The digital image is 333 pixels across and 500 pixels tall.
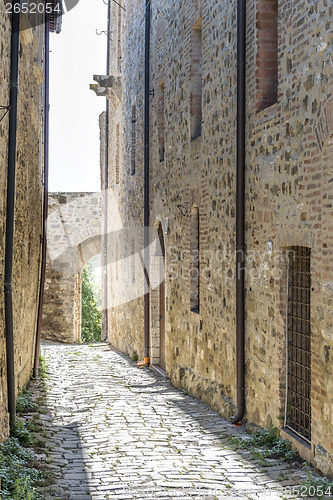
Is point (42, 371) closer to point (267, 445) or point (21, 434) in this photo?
point (21, 434)

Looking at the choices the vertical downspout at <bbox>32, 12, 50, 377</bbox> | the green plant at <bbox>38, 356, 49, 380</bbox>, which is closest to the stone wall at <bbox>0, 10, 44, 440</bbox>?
the vertical downspout at <bbox>32, 12, 50, 377</bbox>

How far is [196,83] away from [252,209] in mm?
3186

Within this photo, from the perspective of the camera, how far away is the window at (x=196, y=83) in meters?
8.71

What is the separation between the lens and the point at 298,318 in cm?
545

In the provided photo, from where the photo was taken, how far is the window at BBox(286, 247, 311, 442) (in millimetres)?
5293

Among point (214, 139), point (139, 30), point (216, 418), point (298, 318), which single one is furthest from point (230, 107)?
point (139, 30)

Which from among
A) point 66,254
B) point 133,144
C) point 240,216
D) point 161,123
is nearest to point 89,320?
point 66,254

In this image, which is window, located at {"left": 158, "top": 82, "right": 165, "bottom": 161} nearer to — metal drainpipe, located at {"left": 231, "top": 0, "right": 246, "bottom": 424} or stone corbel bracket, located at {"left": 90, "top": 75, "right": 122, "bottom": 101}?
metal drainpipe, located at {"left": 231, "top": 0, "right": 246, "bottom": 424}

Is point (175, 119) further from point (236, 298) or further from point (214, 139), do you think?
point (236, 298)

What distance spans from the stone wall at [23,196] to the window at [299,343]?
2.70 m

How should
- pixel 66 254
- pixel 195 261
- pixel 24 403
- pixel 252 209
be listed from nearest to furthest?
pixel 252 209 → pixel 24 403 → pixel 195 261 → pixel 66 254

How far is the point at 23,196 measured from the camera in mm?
7863

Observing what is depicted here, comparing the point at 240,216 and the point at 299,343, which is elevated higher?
the point at 240,216

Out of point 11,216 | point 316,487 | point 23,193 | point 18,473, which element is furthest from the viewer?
point 23,193
